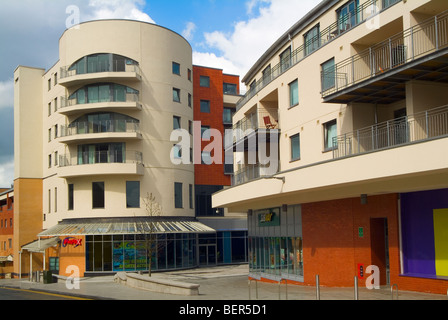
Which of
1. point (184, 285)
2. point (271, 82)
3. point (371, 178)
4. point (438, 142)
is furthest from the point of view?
point (271, 82)

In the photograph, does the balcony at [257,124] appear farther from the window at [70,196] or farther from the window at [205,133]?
the window at [205,133]

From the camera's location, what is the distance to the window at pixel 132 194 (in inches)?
1748

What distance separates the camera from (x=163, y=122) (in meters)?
46.2

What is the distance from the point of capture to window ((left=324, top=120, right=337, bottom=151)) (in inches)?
949

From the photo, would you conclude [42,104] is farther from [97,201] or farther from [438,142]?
[438,142]

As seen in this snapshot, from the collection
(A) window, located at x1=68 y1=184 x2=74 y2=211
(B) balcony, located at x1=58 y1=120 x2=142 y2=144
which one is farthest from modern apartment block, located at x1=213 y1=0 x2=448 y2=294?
(A) window, located at x1=68 y1=184 x2=74 y2=211

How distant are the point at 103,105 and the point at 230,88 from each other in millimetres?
17966

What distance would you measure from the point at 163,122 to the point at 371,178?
29699 mm

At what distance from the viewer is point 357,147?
22422 millimetres

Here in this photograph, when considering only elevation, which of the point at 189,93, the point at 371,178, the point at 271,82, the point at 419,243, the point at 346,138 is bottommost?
the point at 419,243

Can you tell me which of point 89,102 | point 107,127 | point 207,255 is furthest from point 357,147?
point 207,255

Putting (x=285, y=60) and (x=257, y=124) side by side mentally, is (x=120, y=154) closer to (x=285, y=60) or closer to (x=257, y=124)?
(x=257, y=124)

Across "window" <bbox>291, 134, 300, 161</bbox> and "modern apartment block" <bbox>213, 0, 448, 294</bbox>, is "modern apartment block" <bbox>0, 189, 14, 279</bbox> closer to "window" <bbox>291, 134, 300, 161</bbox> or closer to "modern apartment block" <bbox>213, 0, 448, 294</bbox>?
"modern apartment block" <bbox>213, 0, 448, 294</bbox>

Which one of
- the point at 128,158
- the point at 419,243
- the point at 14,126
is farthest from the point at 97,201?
the point at 419,243
